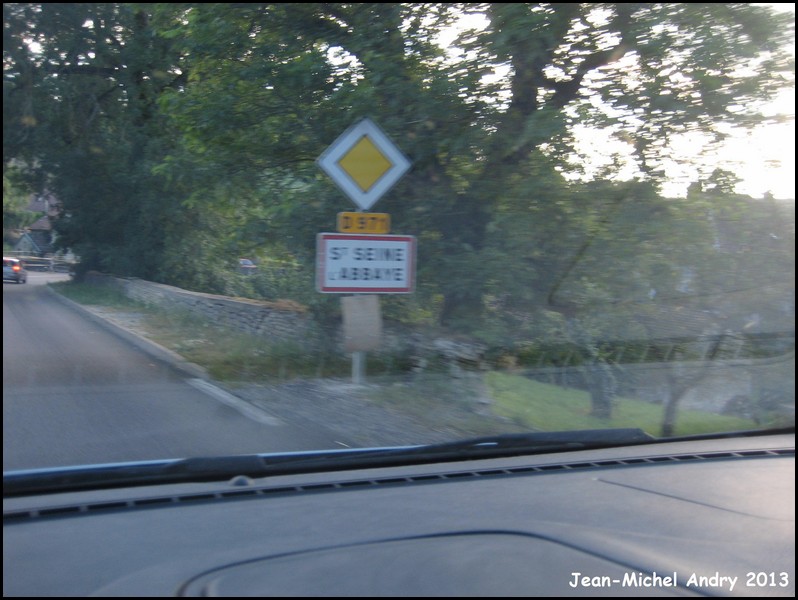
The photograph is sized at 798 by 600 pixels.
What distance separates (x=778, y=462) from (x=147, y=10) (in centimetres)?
523

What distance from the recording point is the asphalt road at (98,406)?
5203 millimetres

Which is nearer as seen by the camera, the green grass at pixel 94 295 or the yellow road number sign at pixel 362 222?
the yellow road number sign at pixel 362 222

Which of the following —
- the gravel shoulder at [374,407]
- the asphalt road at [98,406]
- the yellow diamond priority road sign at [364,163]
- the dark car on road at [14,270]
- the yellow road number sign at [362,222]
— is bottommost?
the gravel shoulder at [374,407]

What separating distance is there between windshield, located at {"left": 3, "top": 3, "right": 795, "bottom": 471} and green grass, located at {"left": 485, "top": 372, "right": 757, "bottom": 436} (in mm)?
37

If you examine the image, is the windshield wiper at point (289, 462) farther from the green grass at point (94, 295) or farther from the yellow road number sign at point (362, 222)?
the green grass at point (94, 295)

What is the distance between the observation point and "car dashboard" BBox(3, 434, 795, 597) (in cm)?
259

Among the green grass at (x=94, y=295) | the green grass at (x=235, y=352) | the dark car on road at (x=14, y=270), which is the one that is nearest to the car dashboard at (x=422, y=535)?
the dark car on road at (x=14, y=270)

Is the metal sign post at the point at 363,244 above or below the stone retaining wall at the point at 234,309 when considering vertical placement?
above

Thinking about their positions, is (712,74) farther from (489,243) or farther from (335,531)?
(335,531)

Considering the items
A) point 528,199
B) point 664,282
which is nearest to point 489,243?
point 528,199

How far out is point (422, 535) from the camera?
3107mm

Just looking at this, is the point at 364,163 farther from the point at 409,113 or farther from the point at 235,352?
the point at 235,352

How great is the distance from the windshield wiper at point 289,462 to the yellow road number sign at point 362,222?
11.7 feet

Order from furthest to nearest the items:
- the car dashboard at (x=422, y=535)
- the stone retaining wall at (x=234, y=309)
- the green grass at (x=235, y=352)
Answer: the stone retaining wall at (x=234, y=309) < the green grass at (x=235, y=352) < the car dashboard at (x=422, y=535)
